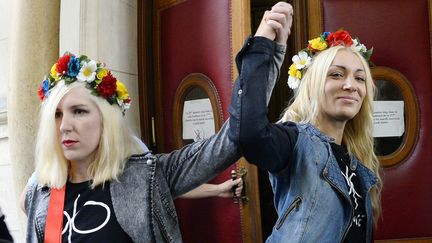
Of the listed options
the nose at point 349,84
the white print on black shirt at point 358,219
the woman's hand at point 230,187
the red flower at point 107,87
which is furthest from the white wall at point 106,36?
the white print on black shirt at point 358,219

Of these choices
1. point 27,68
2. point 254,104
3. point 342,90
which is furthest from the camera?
point 27,68

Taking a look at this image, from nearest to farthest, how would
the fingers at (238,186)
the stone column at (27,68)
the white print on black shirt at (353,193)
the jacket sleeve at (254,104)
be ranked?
1. the jacket sleeve at (254,104)
2. the white print on black shirt at (353,193)
3. the fingers at (238,186)
4. the stone column at (27,68)

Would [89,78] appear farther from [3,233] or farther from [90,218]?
A: [3,233]

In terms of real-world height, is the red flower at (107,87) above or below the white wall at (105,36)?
below

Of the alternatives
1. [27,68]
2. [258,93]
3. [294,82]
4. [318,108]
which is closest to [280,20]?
[258,93]

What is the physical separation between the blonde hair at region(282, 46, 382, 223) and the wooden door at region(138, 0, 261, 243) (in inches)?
36.3

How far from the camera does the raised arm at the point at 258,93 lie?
132 cm

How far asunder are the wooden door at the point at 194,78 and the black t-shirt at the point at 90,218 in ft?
3.84

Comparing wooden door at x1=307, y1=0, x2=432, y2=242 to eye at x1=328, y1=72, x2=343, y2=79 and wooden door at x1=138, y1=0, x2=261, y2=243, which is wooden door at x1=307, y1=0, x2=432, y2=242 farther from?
eye at x1=328, y1=72, x2=343, y2=79

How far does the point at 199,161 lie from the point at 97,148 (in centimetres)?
38

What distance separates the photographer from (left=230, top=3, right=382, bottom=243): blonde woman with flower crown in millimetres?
1358

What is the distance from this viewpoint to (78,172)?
5.90 feet

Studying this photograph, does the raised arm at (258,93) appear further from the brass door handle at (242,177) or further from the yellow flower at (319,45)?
the brass door handle at (242,177)

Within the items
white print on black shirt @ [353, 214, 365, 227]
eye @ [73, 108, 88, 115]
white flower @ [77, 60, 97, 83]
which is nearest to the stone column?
white flower @ [77, 60, 97, 83]
